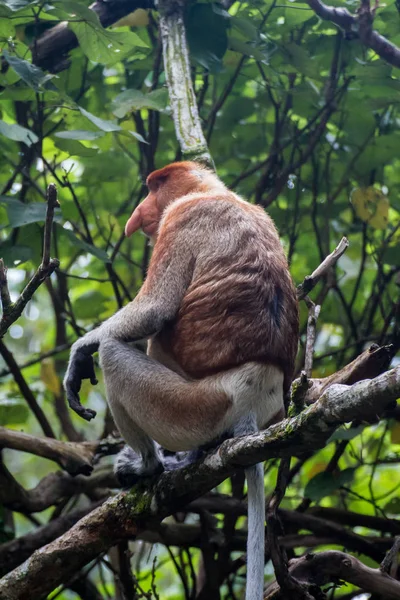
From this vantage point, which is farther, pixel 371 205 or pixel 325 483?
pixel 371 205

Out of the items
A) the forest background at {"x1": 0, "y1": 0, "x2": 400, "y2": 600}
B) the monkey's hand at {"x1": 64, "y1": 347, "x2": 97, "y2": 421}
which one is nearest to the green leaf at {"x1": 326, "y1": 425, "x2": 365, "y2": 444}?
the forest background at {"x1": 0, "y1": 0, "x2": 400, "y2": 600}

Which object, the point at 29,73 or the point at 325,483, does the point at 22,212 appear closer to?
the point at 29,73

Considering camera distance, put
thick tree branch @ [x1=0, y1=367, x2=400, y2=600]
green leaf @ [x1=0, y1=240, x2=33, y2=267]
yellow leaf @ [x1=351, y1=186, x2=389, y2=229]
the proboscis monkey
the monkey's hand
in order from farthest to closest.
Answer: yellow leaf @ [x1=351, y1=186, x2=389, y2=229] → green leaf @ [x1=0, y1=240, x2=33, y2=267] → the monkey's hand → the proboscis monkey → thick tree branch @ [x1=0, y1=367, x2=400, y2=600]

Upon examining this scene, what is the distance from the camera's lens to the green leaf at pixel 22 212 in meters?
3.28

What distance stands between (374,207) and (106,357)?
5.92 feet

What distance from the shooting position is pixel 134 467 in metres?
2.90

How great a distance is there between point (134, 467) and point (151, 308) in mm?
620

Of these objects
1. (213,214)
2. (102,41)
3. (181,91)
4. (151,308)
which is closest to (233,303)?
(151,308)

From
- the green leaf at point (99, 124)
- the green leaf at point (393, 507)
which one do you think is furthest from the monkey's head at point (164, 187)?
the green leaf at point (393, 507)

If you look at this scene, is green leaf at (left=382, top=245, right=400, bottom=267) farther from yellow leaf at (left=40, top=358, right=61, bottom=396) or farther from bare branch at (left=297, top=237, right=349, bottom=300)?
yellow leaf at (left=40, top=358, right=61, bottom=396)

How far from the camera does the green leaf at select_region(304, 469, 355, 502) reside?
340 cm

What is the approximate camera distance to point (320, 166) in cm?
451

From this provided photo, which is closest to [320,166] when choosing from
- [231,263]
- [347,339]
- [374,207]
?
[374,207]

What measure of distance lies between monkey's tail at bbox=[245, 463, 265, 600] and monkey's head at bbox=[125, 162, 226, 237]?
135 centimetres
